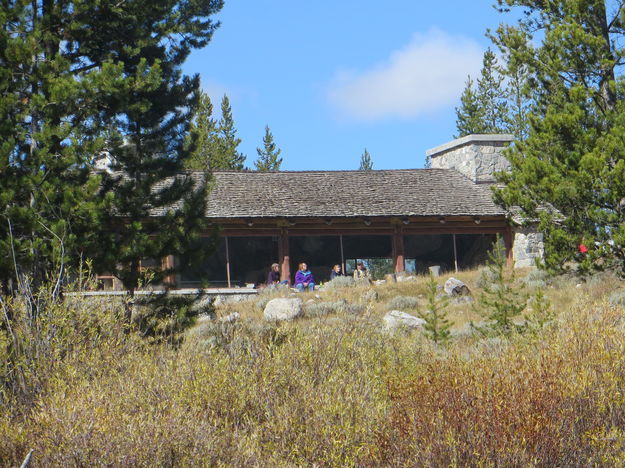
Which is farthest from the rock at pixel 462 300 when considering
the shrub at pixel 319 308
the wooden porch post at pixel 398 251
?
the wooden porch post at pixel 398 251

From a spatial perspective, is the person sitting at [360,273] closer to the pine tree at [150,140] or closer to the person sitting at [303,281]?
the person sitting at [303,281]

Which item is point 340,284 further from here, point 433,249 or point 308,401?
point 308,401

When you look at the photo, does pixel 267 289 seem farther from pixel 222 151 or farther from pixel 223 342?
pixel 222 151

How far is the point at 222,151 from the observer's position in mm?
42688

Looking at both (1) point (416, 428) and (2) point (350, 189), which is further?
(2) point (350, 189)

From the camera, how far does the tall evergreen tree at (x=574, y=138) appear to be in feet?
52.7

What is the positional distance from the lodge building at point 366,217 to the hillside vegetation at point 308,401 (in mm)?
16855

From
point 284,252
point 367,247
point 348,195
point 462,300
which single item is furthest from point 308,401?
point 367,247

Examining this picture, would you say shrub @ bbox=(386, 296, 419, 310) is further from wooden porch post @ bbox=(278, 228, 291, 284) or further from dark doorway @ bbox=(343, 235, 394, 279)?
dark doorway @ bbox=(343, 235, 394, 279)

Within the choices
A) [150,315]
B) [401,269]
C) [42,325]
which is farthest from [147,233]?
[401,269]

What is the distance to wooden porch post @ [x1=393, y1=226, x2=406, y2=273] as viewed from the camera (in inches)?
1088

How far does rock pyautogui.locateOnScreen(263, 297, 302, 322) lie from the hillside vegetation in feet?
37.0

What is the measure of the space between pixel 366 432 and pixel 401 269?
21.3 meters

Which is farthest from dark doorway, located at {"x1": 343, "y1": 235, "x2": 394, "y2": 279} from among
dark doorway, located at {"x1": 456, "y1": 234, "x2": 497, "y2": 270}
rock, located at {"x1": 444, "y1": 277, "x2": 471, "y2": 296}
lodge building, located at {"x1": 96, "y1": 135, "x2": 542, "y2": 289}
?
rock, located at {"x1": 444, "y1": 277, "x2": 471, "y2": 296}
